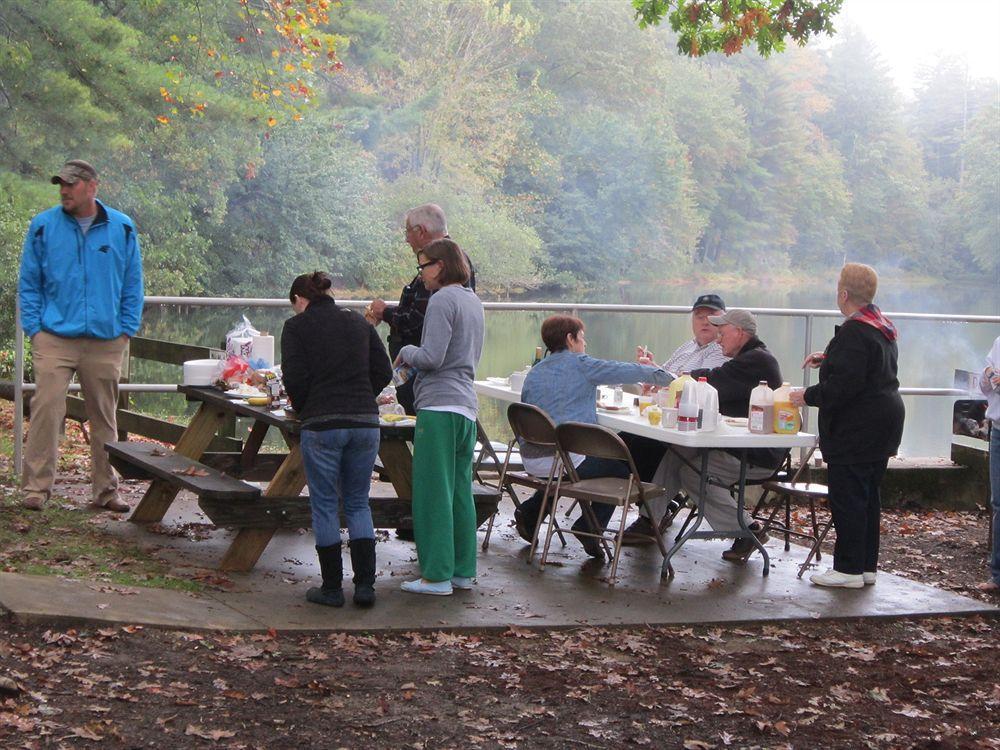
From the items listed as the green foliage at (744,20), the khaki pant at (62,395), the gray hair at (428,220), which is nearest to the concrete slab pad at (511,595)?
the khaki pant at (62,395)

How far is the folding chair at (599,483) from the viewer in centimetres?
582

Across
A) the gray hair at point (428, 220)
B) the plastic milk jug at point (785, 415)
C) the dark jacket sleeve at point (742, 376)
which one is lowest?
the plastic milk jug at point (785, 415)

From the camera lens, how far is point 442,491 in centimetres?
536

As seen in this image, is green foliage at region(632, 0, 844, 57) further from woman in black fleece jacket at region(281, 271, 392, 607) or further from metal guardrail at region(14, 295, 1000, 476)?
woman in black fleece jacket at region(281, 271, 392, 607)

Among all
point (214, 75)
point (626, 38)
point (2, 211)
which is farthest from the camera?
point (626, 38)

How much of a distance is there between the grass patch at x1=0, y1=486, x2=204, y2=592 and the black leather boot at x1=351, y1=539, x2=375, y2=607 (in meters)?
0.62

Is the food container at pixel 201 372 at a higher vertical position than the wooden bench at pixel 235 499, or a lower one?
higher

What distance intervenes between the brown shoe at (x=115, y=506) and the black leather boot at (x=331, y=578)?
2.01 metres

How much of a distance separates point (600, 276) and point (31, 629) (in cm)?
3239

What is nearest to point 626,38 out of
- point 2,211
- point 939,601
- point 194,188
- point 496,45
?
point 496,45

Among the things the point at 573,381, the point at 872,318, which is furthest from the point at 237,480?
the point at 872,318

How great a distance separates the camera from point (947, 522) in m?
8.63

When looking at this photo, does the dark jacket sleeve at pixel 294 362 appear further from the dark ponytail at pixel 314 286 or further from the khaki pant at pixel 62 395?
the khaki pant at pixel 62 395

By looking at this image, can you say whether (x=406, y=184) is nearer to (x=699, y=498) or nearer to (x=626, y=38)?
(x=626, y=38)
